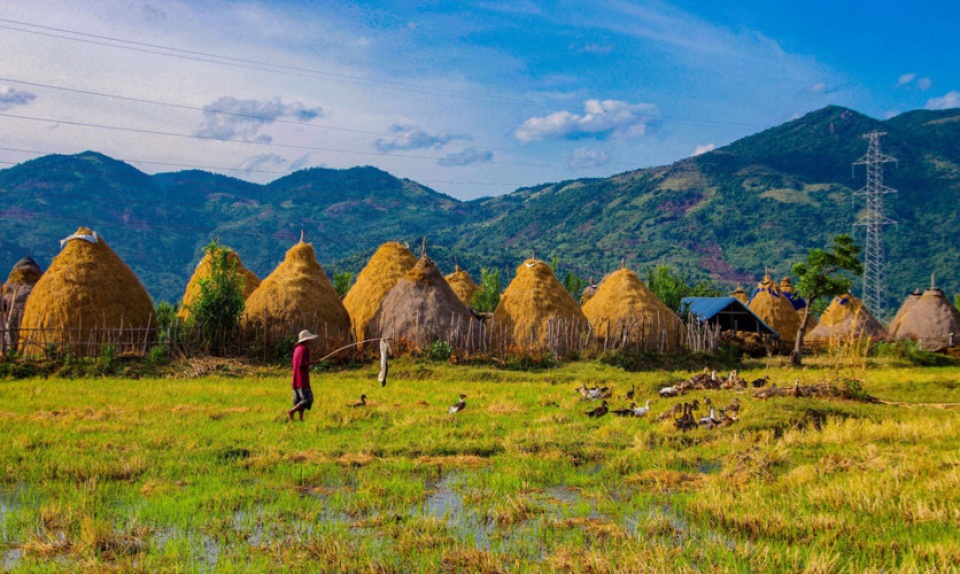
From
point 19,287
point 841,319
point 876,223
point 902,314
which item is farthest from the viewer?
point 876,223

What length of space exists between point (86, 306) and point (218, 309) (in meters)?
3.27

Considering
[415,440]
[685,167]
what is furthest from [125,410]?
[685,167]

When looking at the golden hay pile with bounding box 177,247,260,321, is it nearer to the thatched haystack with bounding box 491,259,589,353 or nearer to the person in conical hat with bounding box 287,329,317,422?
the thatched haystack with bounding box 491,259,589,353

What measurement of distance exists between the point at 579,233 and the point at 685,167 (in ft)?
107

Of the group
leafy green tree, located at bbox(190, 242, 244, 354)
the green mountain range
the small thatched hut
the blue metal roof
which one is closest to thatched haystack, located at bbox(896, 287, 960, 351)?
the blue metal roof

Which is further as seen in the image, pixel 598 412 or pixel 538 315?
pixel 538 315

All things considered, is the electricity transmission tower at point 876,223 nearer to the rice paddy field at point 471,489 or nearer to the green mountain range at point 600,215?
the green mountain range at point 600,215

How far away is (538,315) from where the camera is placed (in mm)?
24781

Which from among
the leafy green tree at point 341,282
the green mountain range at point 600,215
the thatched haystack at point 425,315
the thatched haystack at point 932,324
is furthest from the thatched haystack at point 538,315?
the green mountain range at point 600,215

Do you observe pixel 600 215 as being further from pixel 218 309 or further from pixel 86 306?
pixel 86 306

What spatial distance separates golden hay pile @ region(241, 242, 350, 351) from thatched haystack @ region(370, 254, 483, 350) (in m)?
1.34

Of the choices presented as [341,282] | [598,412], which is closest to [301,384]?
[598,412]

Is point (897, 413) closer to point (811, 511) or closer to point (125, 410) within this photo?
point (811, 511)

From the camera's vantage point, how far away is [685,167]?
496ft
